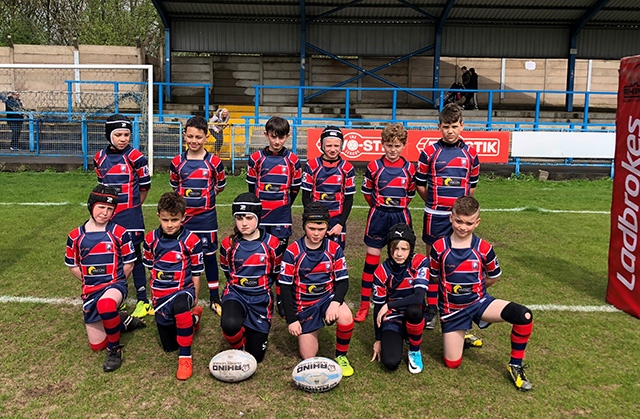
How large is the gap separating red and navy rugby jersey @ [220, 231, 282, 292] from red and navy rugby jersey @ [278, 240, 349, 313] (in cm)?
Answer: 16

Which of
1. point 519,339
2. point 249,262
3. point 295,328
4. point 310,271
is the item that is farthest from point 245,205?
point 519,339

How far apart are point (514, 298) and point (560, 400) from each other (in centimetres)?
219

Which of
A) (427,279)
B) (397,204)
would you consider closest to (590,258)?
(397,204)

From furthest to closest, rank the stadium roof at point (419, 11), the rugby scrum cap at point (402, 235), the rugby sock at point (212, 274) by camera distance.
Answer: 1. the stadium roof at point (419, 11)
2. the rugby sock at point (212, 274)
3. the rugby scrum cap at point (402, 235)

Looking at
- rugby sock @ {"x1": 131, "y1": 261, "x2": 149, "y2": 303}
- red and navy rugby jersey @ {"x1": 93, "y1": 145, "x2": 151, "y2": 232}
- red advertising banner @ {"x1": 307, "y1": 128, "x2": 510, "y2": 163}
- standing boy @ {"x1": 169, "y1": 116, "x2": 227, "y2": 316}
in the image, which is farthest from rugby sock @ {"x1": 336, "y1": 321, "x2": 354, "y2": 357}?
red advertising banner @ {"x1": 307, "y1": 128, "x2": 510, "y2": 163}

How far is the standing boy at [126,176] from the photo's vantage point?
→ 537 centimetres

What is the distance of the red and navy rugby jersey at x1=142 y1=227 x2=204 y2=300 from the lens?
14.7ft

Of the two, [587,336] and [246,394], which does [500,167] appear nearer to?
[587,336]

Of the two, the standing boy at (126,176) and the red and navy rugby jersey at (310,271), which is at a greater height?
the standing boy at (126,176)

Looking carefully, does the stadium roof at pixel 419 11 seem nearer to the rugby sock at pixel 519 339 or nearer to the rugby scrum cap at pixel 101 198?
the rugby scrum cap at pixel 101 198

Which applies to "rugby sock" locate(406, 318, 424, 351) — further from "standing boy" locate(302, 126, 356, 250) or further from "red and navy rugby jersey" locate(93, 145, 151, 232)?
"red and navy rugby jersey" locate(93, 145, 151, 232)

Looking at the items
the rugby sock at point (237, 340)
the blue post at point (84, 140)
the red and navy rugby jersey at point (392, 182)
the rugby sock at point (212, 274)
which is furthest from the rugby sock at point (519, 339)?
the blue post at point (84, 140)

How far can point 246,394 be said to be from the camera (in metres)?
3.93

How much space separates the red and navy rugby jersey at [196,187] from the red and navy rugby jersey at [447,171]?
84.6 inches
